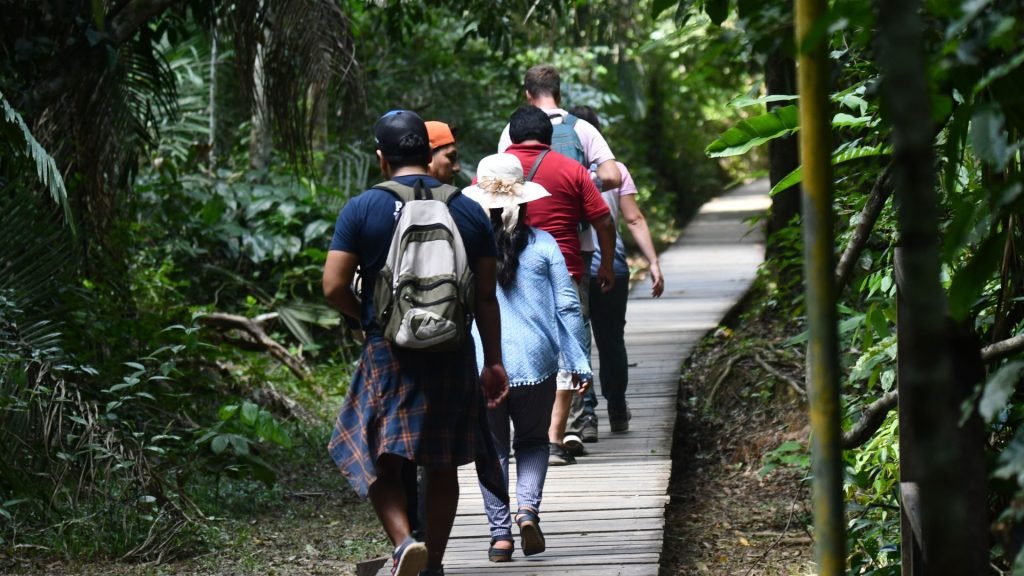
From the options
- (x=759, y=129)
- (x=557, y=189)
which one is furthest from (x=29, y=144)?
(x=759, y=129)

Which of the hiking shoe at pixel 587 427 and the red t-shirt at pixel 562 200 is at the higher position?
the red t-shirt at pixel 562 200

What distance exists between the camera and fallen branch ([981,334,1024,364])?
3.23 m

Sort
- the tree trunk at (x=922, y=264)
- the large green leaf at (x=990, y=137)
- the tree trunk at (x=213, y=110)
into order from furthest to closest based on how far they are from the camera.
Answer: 1. the tree trunk at (x=213, y=110)
2. the large green leaf at (x=990, y=137)
3. the tree trunk at (x=922, y=264)

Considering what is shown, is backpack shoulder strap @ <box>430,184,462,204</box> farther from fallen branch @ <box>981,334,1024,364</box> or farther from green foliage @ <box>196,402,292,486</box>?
green foliage @ <box>196,402,292,486</box>

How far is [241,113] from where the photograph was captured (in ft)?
44.0

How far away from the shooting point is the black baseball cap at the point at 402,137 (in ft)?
14.5

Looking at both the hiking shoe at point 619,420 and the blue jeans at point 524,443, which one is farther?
the hiking shoe at point 619,420

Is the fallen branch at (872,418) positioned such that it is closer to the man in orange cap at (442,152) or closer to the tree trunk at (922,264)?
the man in orange cap at (442,152)

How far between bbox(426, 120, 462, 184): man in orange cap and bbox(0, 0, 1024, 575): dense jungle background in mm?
820

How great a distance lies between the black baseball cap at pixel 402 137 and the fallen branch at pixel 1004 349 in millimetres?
1928

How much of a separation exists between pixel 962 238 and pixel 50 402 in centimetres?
472

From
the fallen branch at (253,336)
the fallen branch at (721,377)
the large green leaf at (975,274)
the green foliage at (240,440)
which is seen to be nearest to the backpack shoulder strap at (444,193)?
the large green leaf at (975,274)

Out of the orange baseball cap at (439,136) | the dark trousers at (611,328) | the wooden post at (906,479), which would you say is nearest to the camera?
the wooden post at (906,479)

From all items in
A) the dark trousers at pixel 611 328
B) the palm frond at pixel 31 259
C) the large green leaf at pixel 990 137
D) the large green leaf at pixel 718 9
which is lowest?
the dark trousers at pixel 611 328
